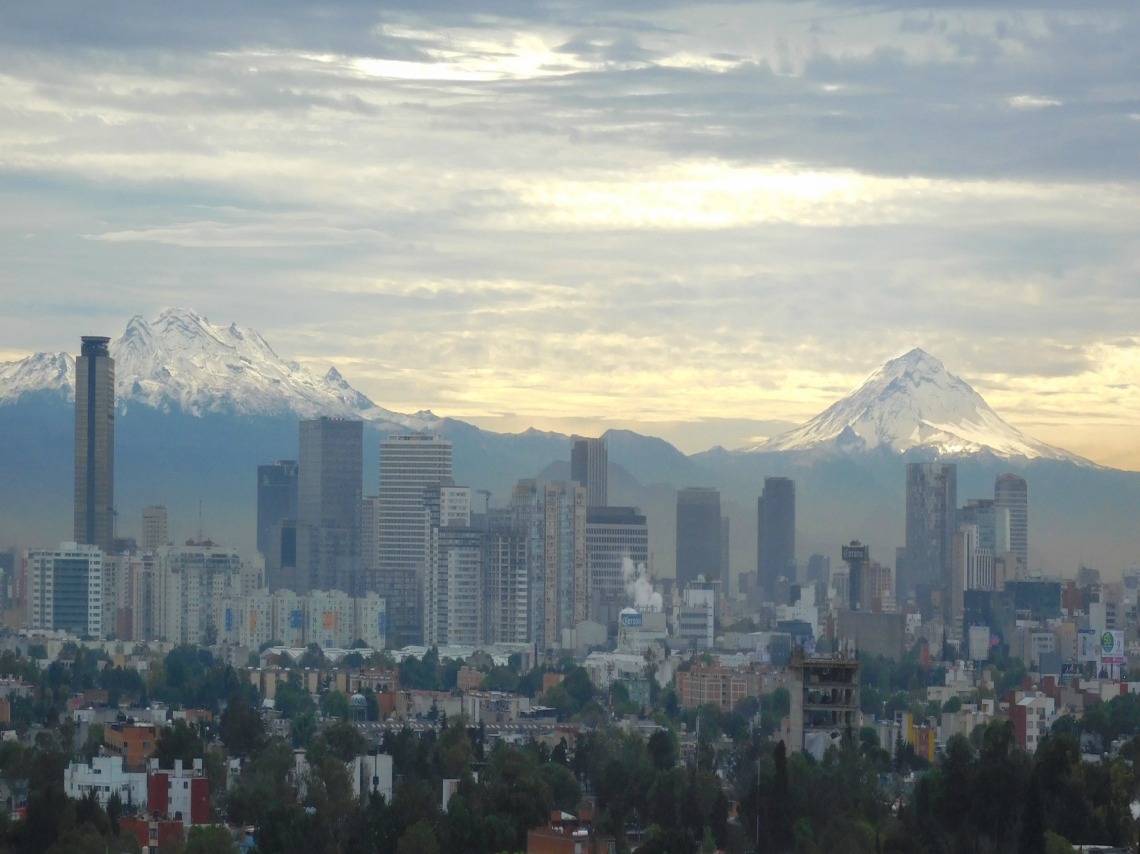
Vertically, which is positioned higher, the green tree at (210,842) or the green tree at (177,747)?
the green tree at (177,747)

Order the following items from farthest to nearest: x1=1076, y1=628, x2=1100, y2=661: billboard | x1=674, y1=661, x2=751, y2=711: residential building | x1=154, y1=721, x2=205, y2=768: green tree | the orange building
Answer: x1=1076, y1=628, x2=1100, y2=661: billboard → x1=674, y1=661, x2=751, y2=711: residential building → the orange building → x1=154, y1=721, x2=205, y2=768: green tree

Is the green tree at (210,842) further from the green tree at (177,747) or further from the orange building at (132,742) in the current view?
the orange building at (132,742)

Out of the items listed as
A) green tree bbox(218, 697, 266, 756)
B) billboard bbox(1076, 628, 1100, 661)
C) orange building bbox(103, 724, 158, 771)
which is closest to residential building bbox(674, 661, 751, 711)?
billboard bbox(1076, 628, 1100, 661)

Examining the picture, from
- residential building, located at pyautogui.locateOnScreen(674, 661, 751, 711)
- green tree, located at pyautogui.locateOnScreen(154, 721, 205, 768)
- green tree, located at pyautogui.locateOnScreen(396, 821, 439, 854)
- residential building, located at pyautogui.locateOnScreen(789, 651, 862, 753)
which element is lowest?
residential building, located at pyautogui.locateOnScreen(674, 661, 751, 711)

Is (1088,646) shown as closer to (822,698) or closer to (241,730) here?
(241,730)

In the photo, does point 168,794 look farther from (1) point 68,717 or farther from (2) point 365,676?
(2) point 365,676

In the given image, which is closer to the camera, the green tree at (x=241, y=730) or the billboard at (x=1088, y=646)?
the green tree at (x=241, y=730)

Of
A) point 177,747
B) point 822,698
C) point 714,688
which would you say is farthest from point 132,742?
point 714,688

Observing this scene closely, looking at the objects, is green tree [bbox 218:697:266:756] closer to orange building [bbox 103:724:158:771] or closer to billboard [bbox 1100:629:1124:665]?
orange building [bbox 103:724:158:771]

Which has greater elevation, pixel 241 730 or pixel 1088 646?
pixel 1088 646

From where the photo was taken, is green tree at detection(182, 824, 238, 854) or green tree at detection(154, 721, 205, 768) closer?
green tree at detection(182, 824, 238, 854)

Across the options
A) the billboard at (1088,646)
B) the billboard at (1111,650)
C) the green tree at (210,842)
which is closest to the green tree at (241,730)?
the green tree at (210,842)

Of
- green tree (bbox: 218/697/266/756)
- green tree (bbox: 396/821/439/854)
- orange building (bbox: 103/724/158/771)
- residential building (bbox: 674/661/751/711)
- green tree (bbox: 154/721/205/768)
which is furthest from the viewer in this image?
residential building (bbox: 674/661/751/711)
